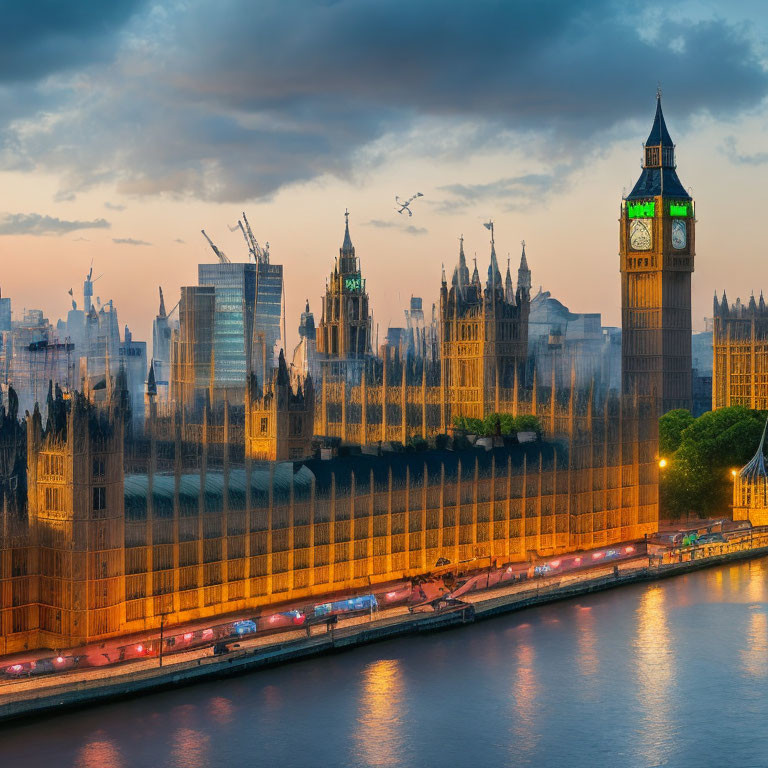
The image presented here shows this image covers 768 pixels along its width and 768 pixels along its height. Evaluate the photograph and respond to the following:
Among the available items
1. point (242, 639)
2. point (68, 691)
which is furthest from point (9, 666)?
point (242, 639)

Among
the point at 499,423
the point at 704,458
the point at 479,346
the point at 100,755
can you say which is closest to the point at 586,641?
the point at 100,755

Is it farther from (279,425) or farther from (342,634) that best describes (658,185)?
(342,634)

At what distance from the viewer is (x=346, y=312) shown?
177 m

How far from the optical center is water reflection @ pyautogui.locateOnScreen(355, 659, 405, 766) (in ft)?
182

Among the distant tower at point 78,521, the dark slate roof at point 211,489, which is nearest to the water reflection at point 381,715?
the dark slate roof at point 211,489

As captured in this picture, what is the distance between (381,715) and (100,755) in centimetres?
1106

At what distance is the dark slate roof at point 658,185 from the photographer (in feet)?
504

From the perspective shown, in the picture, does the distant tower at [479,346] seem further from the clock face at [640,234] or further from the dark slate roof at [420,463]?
the dark slate roof at [420,463]

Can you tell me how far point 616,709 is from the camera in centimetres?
6103

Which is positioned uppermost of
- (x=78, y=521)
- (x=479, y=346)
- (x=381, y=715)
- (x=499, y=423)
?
(x=479, y=346)

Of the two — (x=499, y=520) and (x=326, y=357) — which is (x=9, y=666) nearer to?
(x=499, y=520)

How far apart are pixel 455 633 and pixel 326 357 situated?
102m

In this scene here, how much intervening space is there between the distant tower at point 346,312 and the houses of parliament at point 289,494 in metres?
47.7

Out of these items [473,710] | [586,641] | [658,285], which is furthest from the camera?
[658,285]
